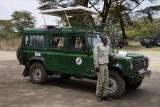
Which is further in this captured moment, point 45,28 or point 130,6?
point 130,6

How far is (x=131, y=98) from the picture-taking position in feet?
→ 33.0

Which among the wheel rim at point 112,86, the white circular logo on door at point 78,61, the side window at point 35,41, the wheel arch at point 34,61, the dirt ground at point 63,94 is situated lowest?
the dirt ground at point 63,94

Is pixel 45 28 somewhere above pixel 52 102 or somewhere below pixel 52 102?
above

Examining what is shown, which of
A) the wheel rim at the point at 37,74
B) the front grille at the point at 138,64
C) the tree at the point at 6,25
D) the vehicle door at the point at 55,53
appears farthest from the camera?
the tree at the point at 6,25

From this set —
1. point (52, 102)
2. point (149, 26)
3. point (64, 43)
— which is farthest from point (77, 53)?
point (149, 26)

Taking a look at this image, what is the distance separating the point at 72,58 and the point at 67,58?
0.77 feet

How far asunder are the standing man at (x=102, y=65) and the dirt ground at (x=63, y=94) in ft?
1.20

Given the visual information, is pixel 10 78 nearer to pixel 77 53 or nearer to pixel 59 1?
pixel 77 53

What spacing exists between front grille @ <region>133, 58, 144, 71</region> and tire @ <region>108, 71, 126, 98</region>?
1.83 ft

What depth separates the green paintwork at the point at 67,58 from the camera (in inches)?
388

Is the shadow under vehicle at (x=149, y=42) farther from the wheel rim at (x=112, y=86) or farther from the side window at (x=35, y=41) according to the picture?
the wheel rim at (x=112, y=86)

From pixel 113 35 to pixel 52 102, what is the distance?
11.8 ft

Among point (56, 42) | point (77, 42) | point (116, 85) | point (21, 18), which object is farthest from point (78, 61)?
point (21, 18)

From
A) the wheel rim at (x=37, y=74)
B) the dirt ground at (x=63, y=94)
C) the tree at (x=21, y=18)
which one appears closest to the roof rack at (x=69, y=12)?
the wheel rim at (x=37, y=74)
